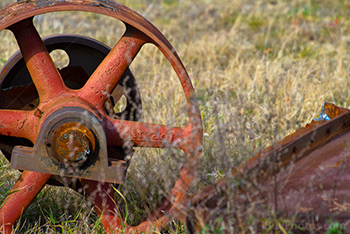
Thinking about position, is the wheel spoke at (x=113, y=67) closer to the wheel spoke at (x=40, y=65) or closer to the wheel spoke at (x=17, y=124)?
the wheel spoke at (x=40, y=65)

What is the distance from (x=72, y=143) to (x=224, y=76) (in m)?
2.57

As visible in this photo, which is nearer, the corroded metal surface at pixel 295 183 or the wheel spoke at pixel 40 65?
the corroded metal surface at pixel 295 183

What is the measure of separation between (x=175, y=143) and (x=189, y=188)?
0.73 feet

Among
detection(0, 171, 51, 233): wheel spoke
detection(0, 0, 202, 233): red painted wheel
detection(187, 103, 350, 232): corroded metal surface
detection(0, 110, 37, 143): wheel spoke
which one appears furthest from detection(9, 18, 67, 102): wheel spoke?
detection(187, 103, 350, 232): corroded metal surface

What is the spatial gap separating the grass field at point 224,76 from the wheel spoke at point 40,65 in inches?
22.1

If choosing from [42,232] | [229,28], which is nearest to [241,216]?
[42,232]

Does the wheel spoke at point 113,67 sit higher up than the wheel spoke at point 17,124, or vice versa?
the wheel spoke at point 113,67

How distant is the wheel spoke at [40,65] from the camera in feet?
7.43

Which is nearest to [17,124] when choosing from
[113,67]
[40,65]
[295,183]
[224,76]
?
[40,65]

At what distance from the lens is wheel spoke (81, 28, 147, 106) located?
233 cm

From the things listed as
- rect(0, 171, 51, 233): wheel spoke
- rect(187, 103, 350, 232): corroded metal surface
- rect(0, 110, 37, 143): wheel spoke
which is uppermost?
rect(187, 103, 350, 232): corroded metal surface

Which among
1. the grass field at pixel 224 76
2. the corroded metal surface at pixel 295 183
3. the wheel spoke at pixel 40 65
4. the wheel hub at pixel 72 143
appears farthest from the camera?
the grass field at pixel 224 76

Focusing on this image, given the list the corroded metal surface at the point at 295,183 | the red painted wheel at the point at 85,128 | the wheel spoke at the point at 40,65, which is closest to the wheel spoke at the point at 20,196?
the red painted wheel at the point at 85,128

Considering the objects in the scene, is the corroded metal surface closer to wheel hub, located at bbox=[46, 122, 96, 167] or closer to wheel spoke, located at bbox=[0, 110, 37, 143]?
wheel hub, located at bbox=[46, 122, 96, 167]
